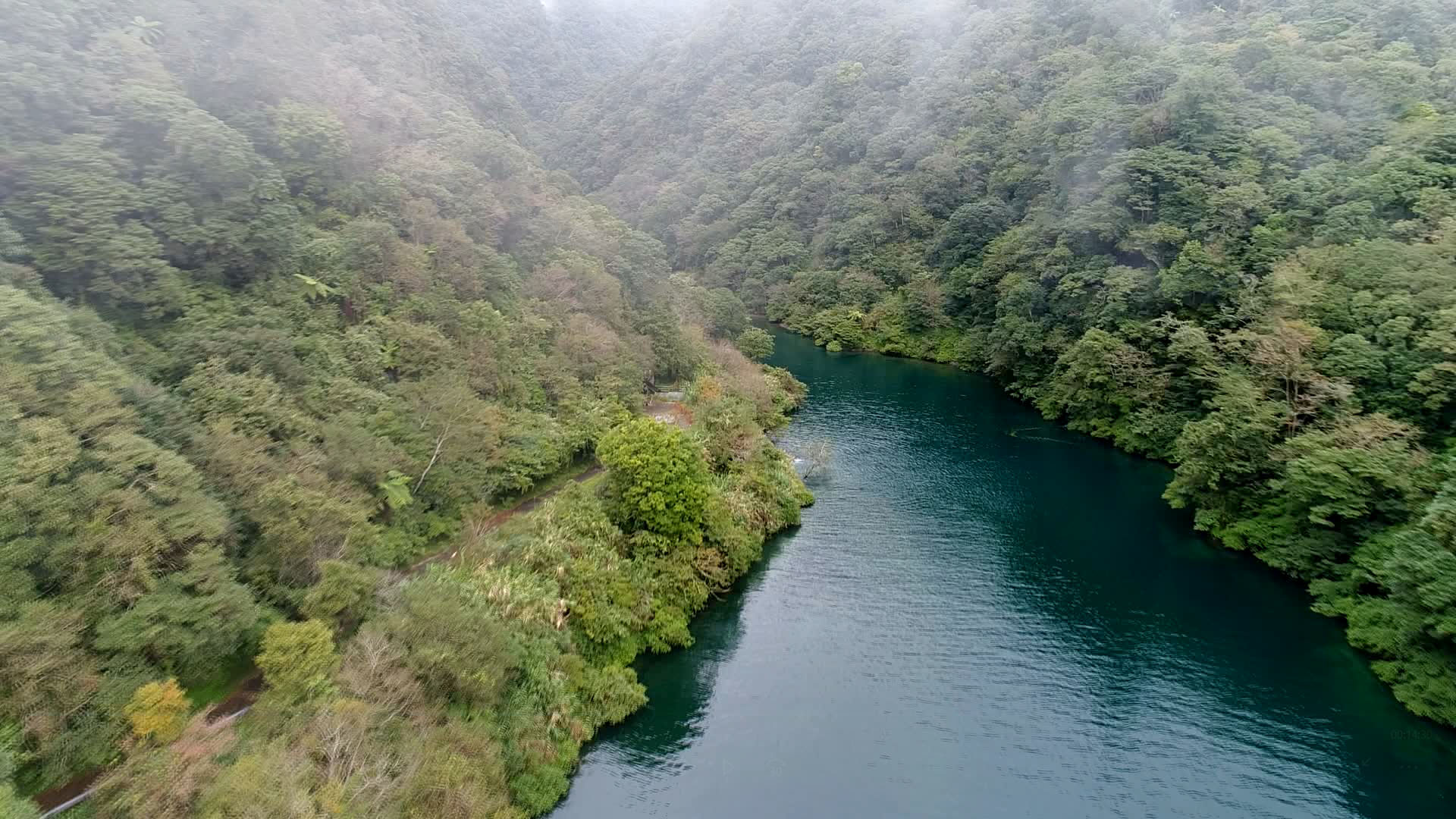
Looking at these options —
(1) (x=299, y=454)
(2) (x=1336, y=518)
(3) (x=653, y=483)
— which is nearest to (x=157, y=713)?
(1) (x=299, y=454)

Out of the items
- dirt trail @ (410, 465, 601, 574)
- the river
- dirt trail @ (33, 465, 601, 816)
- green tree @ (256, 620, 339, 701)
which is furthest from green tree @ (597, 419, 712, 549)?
green tree @ (256, 620, 339, 701)

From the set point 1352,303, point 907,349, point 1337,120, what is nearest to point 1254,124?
point 1337,120

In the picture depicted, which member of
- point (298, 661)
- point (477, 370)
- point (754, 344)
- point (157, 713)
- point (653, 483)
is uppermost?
point (754, 344)

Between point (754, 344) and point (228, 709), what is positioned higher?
point (754, 344)

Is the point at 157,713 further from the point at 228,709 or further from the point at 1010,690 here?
the point at 1010,690

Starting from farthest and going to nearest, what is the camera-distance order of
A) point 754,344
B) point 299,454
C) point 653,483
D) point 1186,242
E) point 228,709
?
1. point 754,344
2. point 1186,242
3. point 653,483
4. point 299,454
5. point 228,709

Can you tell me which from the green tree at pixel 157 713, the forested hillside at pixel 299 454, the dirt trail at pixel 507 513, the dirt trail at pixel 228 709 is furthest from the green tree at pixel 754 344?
the green tree at pixel 157 713

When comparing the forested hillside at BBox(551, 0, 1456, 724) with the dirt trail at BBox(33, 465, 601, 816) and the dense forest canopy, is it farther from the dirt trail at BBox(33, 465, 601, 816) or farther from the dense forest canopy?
the dirt trail at BBox(33, 465, 601, 816)
